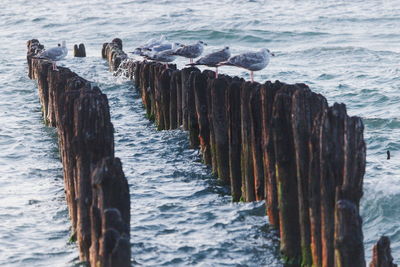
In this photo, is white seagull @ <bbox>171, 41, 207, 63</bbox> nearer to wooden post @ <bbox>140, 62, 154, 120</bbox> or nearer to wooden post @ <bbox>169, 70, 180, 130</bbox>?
wooden post @ <bbox>140, 62, 154, 120</bbox>

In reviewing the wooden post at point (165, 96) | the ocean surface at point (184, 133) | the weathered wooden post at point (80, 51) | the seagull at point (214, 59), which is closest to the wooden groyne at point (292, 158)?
the ocean surface at point (184, 133)

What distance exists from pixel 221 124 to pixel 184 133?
10.6ft

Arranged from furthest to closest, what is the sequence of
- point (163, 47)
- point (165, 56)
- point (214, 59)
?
point (163, 47) → point (165, 56) → point (214, 59)

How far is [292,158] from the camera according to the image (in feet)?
32.2

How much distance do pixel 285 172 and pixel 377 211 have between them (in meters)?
3.44

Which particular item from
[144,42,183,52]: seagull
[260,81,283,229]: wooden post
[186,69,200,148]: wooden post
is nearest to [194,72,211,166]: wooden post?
[186,69,200,148]: wooden post

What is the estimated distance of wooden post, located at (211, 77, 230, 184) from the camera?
12.6m

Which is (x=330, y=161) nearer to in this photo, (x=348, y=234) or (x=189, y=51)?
(x=348, y=234)

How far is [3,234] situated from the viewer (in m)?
11.5

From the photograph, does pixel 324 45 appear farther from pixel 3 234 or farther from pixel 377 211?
pixel 3 234

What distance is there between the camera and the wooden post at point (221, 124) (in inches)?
495

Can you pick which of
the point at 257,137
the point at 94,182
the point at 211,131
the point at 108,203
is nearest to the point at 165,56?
the point at 211,131

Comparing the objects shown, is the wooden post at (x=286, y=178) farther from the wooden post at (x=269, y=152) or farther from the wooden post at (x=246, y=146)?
the wooden post at (x=246, y=146)

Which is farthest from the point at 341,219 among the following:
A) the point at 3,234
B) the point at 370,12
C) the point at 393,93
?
the point at 370,12
